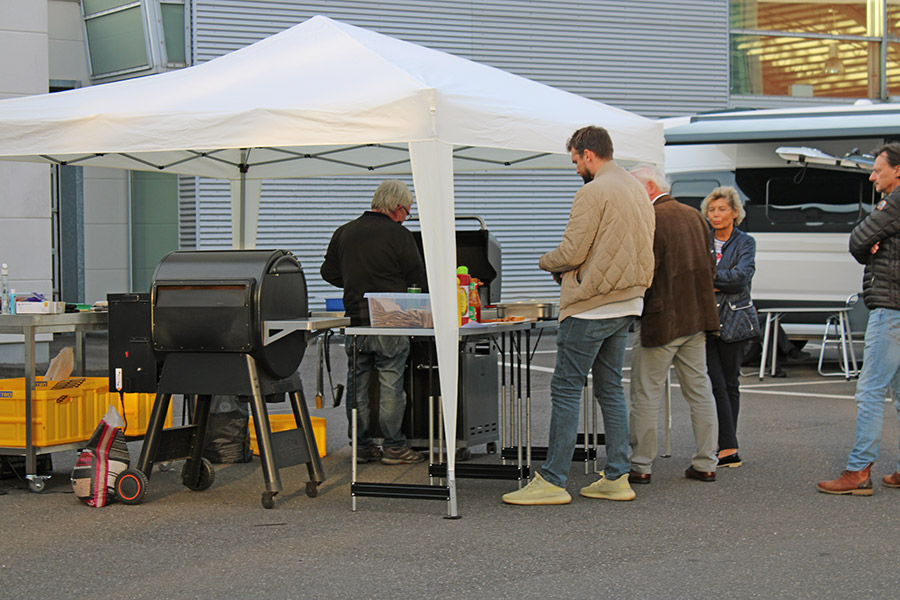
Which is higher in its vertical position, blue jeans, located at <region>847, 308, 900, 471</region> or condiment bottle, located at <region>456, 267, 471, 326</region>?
condiment bottle, located at <region>456, 267, 471, 326</region>

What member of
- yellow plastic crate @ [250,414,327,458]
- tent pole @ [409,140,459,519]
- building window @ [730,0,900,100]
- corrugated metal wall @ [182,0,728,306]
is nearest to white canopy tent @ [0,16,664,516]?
tent pole @ [409,140,459,519]

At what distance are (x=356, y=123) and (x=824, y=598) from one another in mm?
3251

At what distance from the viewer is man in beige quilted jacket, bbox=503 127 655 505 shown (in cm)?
598

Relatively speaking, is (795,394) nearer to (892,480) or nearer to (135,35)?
(892,480)

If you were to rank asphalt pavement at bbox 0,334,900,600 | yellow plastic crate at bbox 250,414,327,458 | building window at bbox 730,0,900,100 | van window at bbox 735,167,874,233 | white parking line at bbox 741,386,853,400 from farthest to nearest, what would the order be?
1. building window at bbox 730,0,900,100
2. van window at bbox 735,167,874,233
3. white parking line at bbox 741,386,853,400
4. yellow plastic crate at bbox 250,414,327,458
5. asphalt pavement at bbox 0,334,900,600

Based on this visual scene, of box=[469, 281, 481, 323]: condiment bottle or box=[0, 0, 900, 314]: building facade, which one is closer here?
box=[469, 281, 481, 323]: condiment bottle

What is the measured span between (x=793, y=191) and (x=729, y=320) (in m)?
5.81

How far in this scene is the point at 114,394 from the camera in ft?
23.0

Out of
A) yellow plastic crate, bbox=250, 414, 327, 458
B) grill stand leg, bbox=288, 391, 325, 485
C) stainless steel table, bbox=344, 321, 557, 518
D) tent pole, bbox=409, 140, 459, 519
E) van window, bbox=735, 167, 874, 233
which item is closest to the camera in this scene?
tent pole, bbox=409, 140, 459, 519

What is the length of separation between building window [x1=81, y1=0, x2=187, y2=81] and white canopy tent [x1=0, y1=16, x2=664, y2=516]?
9.28m

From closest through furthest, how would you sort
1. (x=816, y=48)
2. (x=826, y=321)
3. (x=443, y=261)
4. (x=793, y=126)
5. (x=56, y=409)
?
(x=443, y=261)
(x=56, y=409)
(x=793, y=126)
(x=826, y=321)
(x=816, y=48)

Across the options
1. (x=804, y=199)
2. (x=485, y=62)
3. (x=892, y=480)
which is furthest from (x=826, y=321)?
(x=485, y=62)

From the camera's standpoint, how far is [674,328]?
6.51 meters

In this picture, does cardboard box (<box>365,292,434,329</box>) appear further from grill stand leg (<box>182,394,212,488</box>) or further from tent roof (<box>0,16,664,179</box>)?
grill stand leg (<box>182,394,212,488</box>)
